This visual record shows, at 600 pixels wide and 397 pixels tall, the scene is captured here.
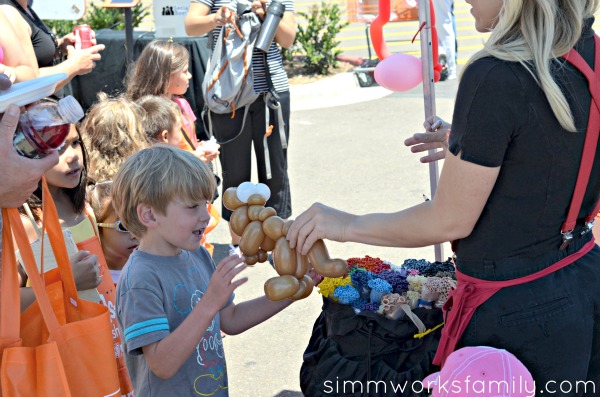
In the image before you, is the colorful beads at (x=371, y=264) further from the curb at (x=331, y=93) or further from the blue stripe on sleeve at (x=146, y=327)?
the curb at (x=331, y=93)

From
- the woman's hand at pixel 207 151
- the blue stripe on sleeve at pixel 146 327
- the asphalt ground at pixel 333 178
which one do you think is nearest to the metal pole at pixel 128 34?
the asphalt ground at pixel 333 178

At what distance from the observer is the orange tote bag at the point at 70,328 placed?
194cm

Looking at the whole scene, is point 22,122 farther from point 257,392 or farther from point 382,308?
point 257,392

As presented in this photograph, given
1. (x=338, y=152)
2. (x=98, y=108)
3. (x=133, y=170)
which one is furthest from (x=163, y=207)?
(x=338, y=152)

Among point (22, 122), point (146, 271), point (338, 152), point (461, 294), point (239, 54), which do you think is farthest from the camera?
point (338, 152)

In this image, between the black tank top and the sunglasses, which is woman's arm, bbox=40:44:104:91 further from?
the sunglasses

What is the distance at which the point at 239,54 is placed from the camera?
4.66 metres

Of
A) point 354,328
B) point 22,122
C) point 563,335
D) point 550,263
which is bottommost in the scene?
point 354,328

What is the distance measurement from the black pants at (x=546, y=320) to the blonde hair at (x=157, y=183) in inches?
35.1

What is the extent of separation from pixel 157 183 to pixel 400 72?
162 centimetres

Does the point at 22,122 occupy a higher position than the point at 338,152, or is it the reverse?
the point at 22,122

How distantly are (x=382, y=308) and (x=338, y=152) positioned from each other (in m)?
5.19

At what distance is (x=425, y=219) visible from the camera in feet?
6.60

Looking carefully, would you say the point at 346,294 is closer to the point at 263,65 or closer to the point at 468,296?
the point at 468,296
